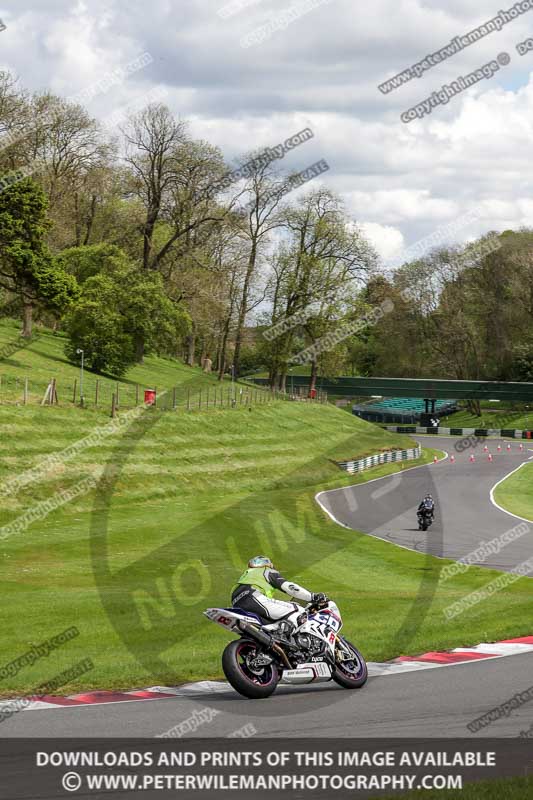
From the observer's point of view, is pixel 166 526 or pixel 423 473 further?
pixel 423 473

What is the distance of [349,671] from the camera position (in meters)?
13.2

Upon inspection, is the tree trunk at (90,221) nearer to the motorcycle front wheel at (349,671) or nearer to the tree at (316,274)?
the tree at (316,274)

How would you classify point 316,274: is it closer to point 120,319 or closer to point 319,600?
point 120,319

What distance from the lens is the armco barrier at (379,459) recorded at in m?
62.8

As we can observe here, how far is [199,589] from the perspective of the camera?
2378cm

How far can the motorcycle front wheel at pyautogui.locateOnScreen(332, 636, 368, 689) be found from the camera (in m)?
13.1

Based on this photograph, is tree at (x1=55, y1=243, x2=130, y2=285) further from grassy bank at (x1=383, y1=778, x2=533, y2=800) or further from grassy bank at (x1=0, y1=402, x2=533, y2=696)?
grassy bank at (x1=383, y1=778, x2=533, y2=800)

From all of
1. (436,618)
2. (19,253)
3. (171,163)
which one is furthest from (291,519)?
(171,163)

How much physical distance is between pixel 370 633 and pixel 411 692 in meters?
4.61

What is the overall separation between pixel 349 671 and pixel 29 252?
5200cm

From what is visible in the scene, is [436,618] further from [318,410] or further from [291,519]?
[318,410]

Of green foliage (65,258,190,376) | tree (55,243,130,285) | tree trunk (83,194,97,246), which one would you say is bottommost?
green foliage (65,258,190,376)

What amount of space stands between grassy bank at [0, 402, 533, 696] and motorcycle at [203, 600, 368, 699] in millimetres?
1831

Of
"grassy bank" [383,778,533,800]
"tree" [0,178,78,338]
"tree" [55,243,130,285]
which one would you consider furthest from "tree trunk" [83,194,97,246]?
"grassy bank" [383,778,533,800]
